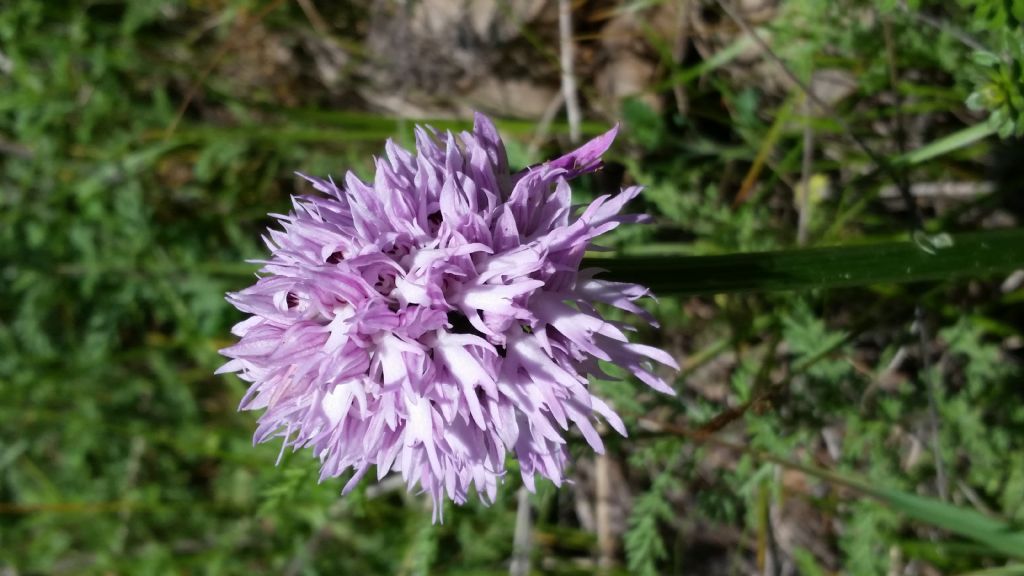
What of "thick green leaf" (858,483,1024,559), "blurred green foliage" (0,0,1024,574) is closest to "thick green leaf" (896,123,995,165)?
"blurred green foliage" (0,0,1024,574)

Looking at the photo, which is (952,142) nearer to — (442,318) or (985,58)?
(985,58)

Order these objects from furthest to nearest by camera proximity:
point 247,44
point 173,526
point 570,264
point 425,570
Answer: point 173,526 → point 247,44 → point 425,570 → point 570,264

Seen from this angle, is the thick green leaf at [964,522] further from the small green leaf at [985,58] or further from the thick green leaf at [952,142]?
the small green leaf at [985,58]

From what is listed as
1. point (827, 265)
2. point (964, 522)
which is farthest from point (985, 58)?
point (964, 522)

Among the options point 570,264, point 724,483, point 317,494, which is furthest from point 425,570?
point 570,264

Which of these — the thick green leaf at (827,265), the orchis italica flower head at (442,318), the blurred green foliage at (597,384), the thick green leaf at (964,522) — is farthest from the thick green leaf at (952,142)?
the orchis italica flower head at (442,318)

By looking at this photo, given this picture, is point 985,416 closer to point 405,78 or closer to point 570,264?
point 570,264
